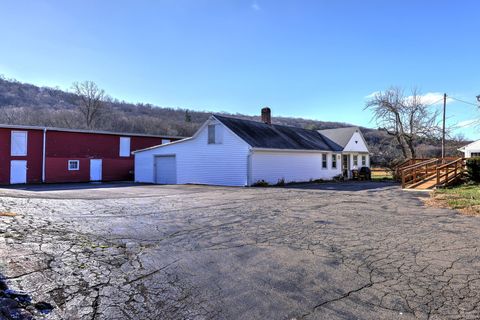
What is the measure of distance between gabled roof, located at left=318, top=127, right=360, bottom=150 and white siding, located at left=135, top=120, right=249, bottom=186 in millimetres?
12254

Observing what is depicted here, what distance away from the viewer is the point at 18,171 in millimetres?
25609

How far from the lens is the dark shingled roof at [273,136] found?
71.8 feet


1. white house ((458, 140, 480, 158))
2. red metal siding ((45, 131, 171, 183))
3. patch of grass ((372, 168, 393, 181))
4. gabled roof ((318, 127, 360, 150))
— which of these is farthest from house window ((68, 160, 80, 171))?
white house ((458, 140, 480, 158))

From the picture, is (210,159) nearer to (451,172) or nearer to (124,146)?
(124,146)

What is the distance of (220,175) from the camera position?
22.0 meters

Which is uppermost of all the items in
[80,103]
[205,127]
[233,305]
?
[80,103]

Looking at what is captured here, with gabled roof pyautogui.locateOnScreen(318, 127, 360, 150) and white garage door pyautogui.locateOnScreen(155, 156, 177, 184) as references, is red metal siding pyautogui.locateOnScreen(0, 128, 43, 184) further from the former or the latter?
gabled roof pyautogui.locateOnScreen(318, 127, 360, 150)

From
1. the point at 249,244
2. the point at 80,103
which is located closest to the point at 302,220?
the point at 249,244

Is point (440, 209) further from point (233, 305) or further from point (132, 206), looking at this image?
point (132, 206)

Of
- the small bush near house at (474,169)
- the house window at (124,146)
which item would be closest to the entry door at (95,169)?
the house window at (124,146)

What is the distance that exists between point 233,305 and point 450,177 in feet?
60.6

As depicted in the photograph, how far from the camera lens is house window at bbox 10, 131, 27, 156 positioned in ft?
83.5

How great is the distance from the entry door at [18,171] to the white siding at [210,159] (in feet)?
32.7

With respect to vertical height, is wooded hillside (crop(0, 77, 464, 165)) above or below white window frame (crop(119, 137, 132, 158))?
above
